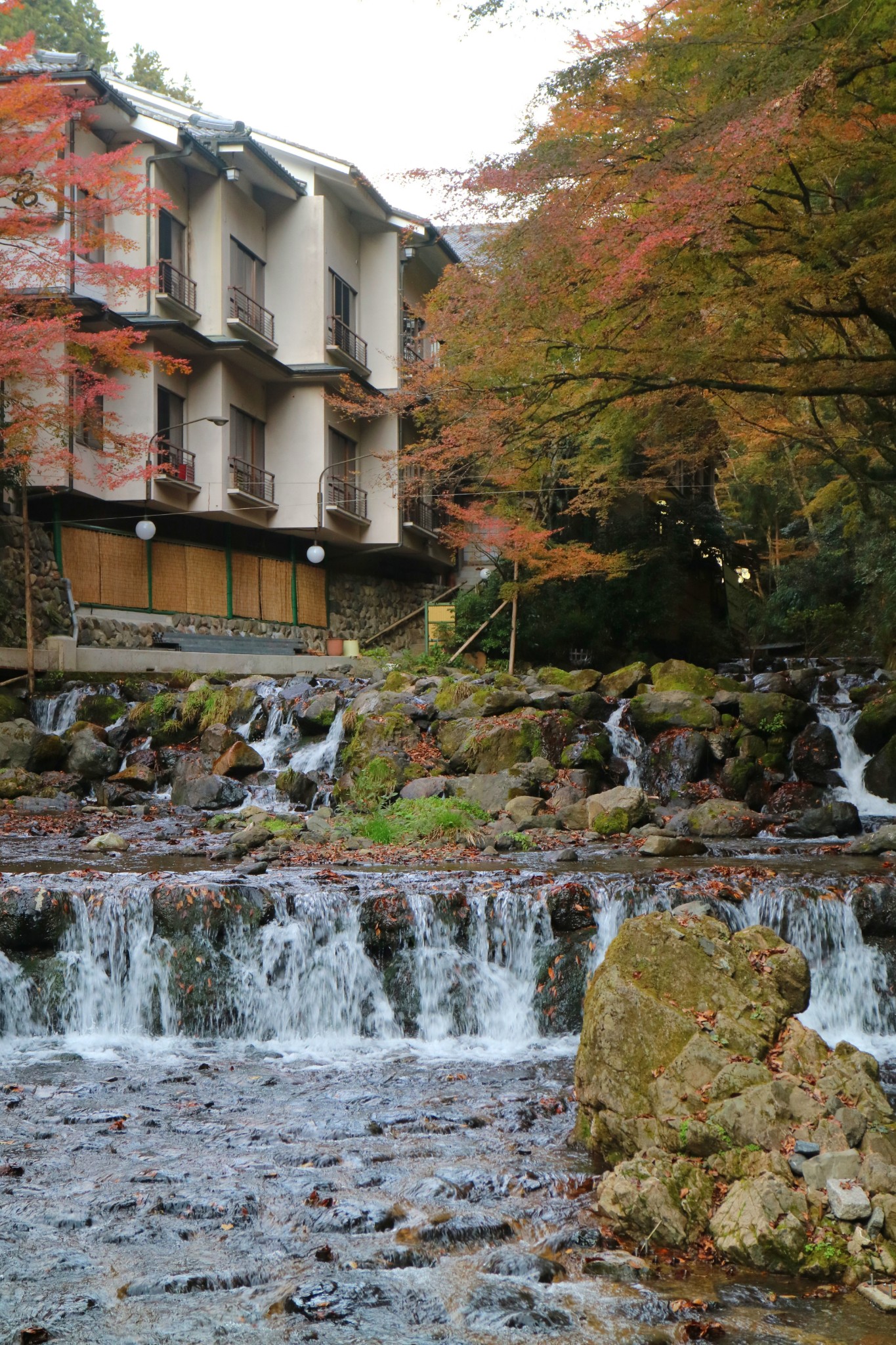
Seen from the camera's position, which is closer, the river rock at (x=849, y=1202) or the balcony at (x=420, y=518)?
the river rock at (x=849, y=1202)

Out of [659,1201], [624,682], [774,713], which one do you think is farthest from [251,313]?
[659,1201]

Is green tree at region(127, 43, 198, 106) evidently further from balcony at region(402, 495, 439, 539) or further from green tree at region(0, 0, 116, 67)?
balcony at region(402, 495, 439, 539)

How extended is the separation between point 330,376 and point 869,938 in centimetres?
2087

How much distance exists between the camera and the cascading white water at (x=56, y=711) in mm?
18375

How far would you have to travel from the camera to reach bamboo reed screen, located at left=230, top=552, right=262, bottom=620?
85.7ft

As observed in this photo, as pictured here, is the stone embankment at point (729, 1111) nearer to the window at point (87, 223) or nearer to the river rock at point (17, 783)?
the river rock at point (17, 783)

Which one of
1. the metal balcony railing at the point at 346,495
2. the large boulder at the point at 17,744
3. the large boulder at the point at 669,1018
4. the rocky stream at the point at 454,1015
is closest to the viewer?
the rocky stream at the point at 454,1015

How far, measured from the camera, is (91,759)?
16.4 m

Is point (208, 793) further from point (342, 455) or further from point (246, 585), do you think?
point (342, 455)

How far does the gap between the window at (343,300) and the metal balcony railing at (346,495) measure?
162 inches

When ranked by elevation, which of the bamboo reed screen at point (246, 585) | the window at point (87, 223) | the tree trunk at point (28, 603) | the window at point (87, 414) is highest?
the window at point (87, 223)

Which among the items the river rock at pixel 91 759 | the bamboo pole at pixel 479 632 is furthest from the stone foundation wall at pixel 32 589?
the bamboo pole at pixel 479 632

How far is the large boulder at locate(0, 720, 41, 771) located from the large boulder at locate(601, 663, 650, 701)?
9512 millimetres

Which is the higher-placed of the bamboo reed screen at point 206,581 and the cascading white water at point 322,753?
the bamboo reed screen at point 206,581
